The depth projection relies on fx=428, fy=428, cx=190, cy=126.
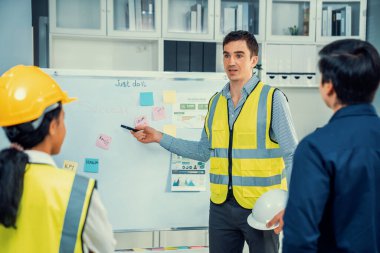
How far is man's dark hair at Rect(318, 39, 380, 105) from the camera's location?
3.97 feet

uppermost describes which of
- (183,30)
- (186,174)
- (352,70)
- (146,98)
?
(183,30)

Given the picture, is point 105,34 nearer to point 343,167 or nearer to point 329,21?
point 329,21

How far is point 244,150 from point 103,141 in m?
0.86

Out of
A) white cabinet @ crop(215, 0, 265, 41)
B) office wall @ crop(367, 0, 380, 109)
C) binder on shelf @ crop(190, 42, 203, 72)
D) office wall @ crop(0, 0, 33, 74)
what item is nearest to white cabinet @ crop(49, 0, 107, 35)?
office wall @ crop(0, 0, 33, 74)

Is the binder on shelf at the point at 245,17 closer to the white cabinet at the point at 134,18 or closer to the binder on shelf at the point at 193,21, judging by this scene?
the binder on shelf at the point at 193,21

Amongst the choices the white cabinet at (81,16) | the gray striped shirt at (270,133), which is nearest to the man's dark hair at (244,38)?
the gray striped shirt at (270,133)

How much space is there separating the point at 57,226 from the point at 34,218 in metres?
0.06

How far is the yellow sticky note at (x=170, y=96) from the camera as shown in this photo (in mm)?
2574

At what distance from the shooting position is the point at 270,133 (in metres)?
2.12

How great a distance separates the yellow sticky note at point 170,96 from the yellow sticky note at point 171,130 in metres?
0.15

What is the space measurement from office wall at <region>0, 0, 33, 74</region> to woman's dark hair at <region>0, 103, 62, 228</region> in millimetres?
1847

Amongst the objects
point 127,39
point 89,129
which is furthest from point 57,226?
point 127,39

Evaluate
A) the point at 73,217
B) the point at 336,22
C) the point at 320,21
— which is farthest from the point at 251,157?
the point at 336,22

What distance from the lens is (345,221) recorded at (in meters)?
1.23
